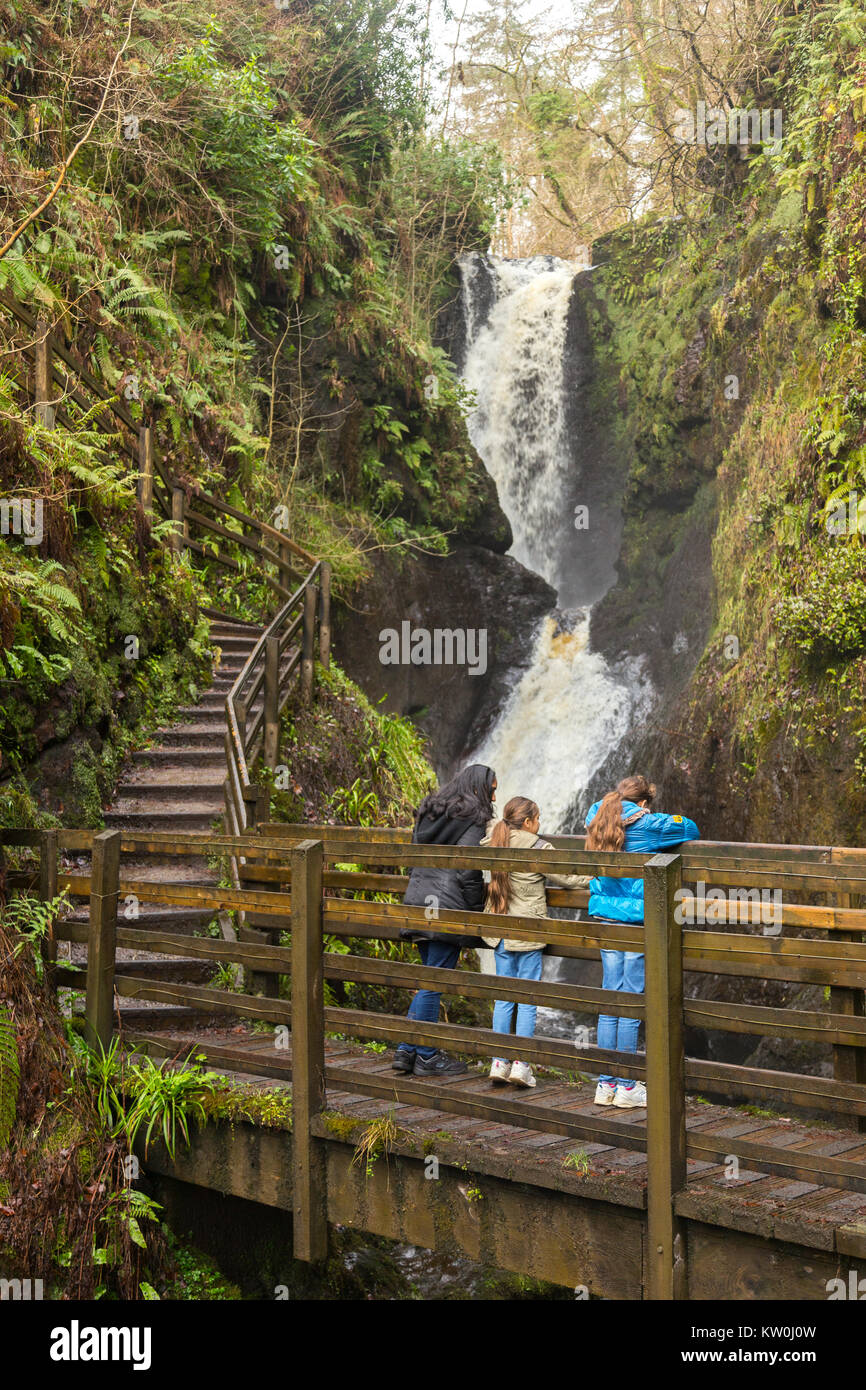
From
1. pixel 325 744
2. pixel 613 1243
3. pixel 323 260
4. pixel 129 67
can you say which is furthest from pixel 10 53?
pixel 613 1243

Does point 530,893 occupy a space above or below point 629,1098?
above

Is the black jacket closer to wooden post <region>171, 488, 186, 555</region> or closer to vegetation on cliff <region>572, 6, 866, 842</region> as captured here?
vegetation on cliff <region>572, 6, 866, 842</region>

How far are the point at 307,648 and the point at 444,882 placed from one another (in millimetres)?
6879

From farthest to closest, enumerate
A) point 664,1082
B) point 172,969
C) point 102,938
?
point 172,969, point 102,938, point 664,1082

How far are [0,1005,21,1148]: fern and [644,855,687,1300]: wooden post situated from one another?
307cm

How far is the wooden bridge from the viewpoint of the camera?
4242mm

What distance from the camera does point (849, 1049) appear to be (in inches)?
192

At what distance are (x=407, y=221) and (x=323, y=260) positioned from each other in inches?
151

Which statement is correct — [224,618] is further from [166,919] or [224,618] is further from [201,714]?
[166,919]
